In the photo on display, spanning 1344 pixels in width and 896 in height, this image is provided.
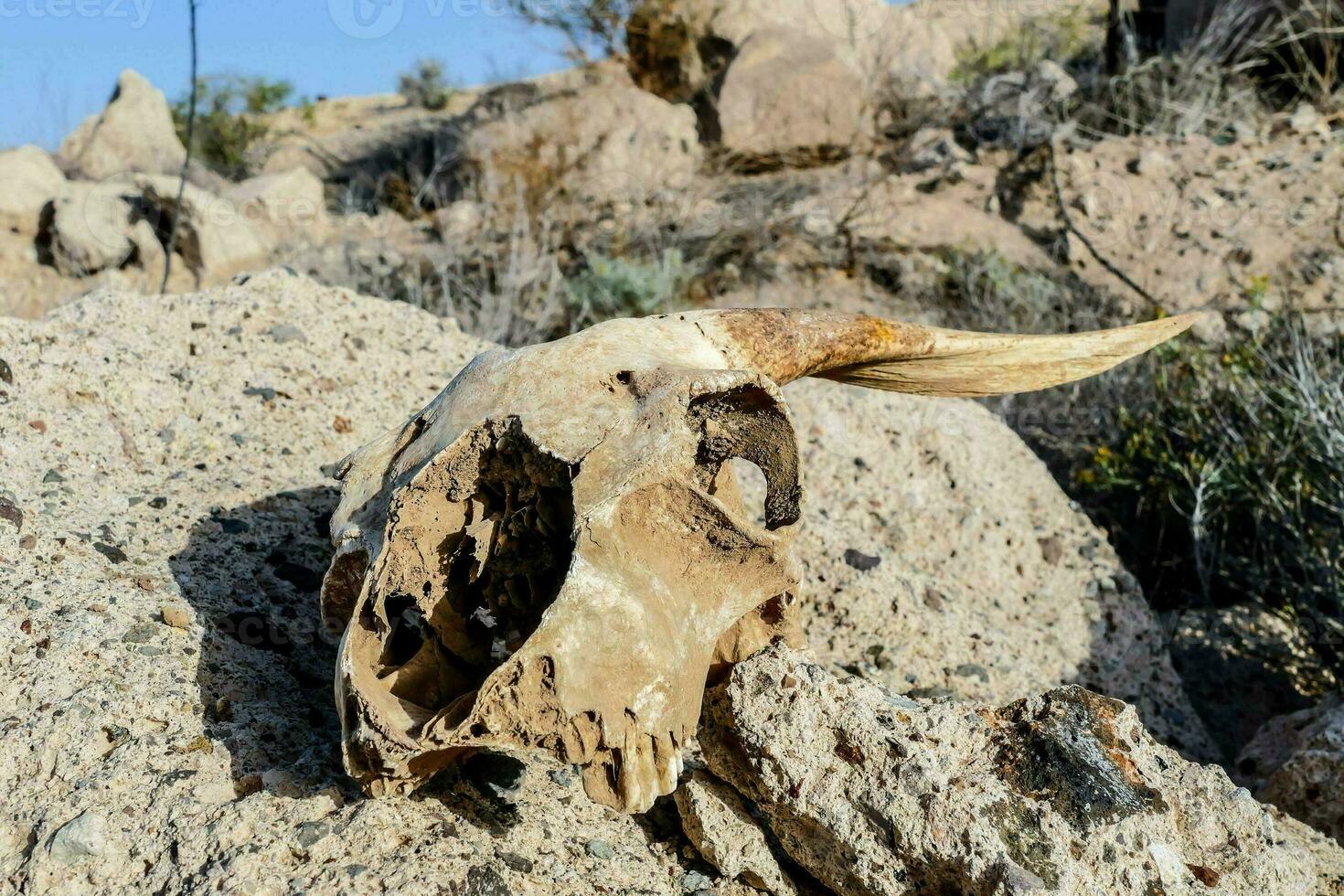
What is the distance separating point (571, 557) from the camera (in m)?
1.68

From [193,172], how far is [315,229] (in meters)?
2.49

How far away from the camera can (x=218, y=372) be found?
10.2 ft

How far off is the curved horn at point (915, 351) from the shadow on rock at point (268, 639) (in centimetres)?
103

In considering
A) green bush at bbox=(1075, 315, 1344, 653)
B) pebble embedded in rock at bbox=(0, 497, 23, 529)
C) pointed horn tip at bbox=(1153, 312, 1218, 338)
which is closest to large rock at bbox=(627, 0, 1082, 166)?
green bush at bbox=(1075, 315, 1344, 653)

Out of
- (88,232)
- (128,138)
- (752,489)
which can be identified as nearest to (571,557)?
(752,489)

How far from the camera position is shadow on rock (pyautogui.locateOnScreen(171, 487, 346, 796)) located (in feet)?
6.32

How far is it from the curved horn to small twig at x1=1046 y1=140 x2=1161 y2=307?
4308mm

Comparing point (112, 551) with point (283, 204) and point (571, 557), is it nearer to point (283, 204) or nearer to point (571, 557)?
point (571, 557)

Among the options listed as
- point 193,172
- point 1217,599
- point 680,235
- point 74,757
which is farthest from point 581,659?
point 193,172

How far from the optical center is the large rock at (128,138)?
11.3 meters

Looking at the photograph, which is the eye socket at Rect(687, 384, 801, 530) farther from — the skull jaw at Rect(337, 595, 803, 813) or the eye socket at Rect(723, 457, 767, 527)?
the eye socket at Rect(723, 457, 767, 527)

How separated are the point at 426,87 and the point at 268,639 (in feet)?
54.2

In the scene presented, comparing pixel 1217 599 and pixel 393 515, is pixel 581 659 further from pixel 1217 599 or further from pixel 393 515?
pixel 1217 599

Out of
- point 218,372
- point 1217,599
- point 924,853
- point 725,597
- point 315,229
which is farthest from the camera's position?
point 315,229
